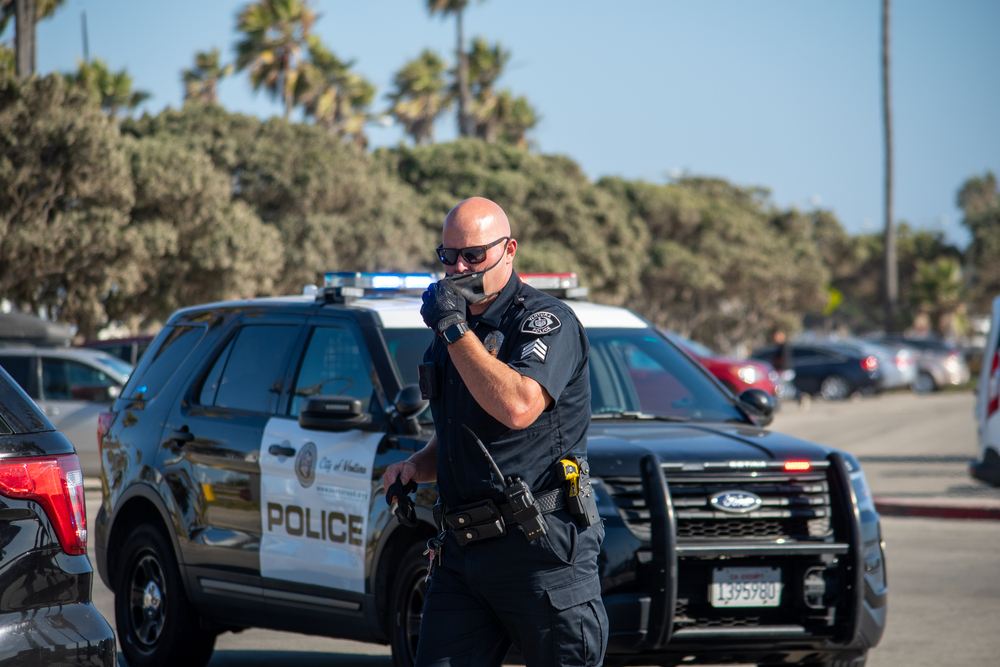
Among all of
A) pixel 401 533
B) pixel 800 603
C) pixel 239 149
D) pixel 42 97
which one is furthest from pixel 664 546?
pixel 239 149

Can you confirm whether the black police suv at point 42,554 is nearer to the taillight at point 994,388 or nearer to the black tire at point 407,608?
the black tire at point 407,608

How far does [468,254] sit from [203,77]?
44.8m

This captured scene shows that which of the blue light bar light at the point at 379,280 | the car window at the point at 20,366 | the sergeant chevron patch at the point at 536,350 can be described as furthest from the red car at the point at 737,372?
the sergeant chevron patch at the point at 536,350

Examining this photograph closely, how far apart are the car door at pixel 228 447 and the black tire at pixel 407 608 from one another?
0.92m

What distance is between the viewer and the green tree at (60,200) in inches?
830

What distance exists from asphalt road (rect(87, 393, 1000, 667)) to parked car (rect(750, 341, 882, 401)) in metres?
14.4

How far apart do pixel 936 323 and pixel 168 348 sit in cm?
5761

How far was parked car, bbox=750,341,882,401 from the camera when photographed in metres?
33.5

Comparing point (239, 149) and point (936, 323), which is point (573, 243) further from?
point (936, 323)

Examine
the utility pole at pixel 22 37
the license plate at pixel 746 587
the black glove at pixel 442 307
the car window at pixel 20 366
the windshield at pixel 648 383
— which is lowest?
Result: the car window at pixel 20 366

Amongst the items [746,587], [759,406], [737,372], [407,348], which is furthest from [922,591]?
[737,372]

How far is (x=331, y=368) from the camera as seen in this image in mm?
5781

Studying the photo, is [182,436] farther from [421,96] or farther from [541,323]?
[421,96]

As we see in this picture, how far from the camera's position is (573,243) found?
135 ft
